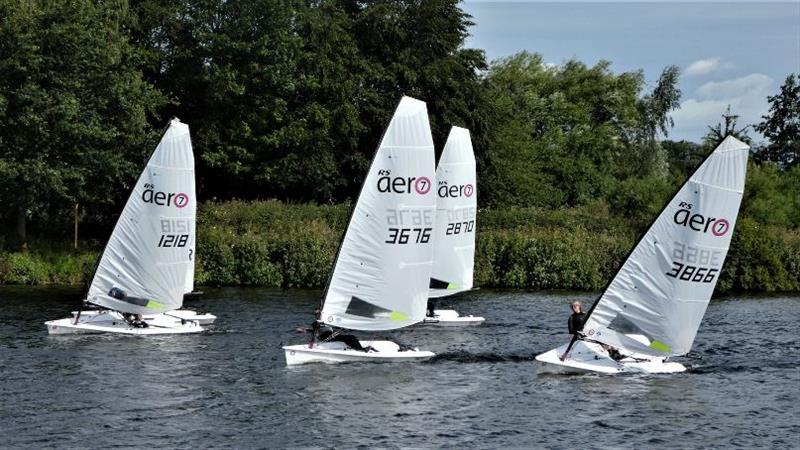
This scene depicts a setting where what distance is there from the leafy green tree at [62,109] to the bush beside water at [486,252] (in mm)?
3898

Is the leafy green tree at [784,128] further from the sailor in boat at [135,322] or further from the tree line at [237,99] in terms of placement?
the sailor in boat at [135,322]

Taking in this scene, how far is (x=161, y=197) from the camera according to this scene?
3944cm

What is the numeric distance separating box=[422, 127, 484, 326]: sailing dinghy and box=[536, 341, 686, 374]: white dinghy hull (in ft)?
34.3

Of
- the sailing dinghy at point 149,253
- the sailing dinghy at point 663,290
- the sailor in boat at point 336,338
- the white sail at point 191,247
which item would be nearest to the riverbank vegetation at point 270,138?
the white sail at point 191,247

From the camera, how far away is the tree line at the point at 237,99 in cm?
5578

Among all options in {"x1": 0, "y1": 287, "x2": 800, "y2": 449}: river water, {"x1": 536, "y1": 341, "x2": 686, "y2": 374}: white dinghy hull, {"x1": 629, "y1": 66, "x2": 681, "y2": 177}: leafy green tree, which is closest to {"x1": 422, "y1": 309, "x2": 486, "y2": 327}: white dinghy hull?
{"x1": 0, "y1": 287, "x2": 800, "y2": 449}: river water

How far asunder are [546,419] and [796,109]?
289ft

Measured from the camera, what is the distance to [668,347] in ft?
110

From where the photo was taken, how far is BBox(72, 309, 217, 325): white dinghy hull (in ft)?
133

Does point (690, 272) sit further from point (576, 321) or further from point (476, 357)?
point (476, 357)

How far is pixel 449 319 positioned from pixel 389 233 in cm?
1138

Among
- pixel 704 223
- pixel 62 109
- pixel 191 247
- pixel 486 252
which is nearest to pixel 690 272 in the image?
pixel 704 223

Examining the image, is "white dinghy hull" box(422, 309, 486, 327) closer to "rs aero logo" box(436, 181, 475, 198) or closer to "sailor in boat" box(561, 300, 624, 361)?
"rs aero logo" box(436, 181, 475, 198)

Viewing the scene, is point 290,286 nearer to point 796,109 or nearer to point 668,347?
point 668,347
